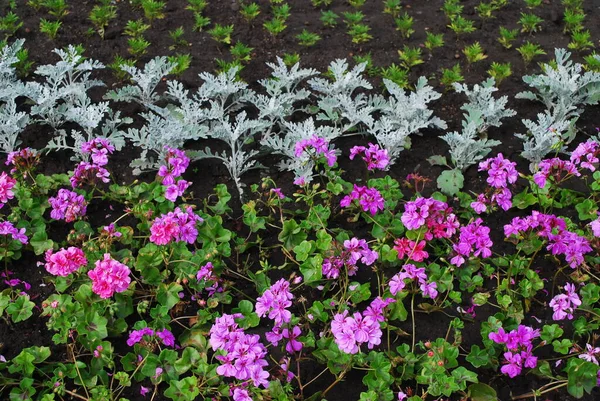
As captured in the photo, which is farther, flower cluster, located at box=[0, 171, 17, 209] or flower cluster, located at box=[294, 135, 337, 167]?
flower cluster, located at box=[294, 135, 337, 167]

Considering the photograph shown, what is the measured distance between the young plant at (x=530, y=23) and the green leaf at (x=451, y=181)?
2068 mm

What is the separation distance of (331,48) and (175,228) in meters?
2.58

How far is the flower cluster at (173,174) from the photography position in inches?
146

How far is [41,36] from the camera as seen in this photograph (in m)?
5.35

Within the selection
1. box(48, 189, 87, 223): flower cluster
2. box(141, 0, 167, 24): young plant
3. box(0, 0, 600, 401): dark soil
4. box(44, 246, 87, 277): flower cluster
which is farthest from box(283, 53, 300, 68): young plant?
box(44, 246, 87, 277): flower cluster

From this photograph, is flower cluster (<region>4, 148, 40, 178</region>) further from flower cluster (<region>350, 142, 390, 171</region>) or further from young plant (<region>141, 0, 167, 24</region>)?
young plant (<region>141, 0, 167, 24</region>)

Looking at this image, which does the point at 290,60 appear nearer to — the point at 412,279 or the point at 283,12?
the point at 283,12

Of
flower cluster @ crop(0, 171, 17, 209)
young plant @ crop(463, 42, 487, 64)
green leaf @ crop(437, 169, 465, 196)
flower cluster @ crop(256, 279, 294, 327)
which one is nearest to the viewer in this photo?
flower cluster @ crop(256, 279, 294, 327)

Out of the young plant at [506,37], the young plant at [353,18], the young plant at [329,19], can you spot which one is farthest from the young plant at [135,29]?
the young plant at [506,37]

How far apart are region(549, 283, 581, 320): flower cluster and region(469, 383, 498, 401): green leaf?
53 cm

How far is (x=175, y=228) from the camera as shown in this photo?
3307 millimetres

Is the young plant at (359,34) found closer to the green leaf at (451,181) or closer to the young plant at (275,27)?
the young plant at (275,27)

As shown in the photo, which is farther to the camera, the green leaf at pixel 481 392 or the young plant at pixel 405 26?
the young plant at pixel 405 26

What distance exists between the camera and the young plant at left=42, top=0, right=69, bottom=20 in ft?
18.1
